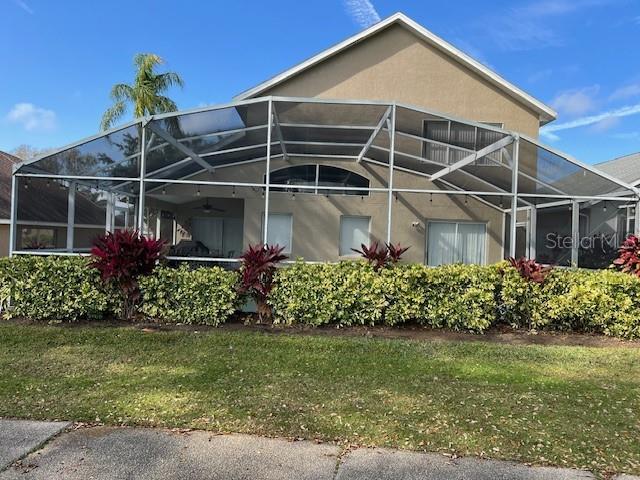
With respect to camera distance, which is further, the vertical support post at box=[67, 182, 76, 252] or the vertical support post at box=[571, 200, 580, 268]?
the vertical support post at box=[67, 182, 76, 252]

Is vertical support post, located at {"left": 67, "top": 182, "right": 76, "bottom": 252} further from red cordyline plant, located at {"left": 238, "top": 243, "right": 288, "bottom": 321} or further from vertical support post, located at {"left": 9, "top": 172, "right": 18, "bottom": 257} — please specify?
red cordyline plant, located at {"left": 238, "top": 243, "right": 288, "bottom": 321}

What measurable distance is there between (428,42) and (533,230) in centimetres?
610

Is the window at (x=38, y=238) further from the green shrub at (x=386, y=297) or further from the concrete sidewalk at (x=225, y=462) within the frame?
the concrete sidewalk at (x=225, y=462)

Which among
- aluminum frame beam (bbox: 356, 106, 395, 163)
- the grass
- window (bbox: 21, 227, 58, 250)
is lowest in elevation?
the grass

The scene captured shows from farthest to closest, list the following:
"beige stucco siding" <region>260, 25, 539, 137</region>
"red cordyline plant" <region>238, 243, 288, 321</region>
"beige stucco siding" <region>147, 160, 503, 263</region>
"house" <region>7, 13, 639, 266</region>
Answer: "beige stucco siding" <region>147, 160, 503, 263</region> < "beige stucco siding" <region>260, 25, 539, 137</region> < "house" <region>7, 13, 639, 266</region> < "red cordyline plant" <region>238, 243, 288, 321</region>

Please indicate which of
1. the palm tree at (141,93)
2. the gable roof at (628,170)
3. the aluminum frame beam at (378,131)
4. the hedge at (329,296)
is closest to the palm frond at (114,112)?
the palm tree at (141,93)

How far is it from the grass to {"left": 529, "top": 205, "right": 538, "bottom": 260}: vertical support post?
5061 mm

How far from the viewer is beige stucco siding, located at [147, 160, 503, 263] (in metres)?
14.5

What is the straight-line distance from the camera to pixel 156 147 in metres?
10.5

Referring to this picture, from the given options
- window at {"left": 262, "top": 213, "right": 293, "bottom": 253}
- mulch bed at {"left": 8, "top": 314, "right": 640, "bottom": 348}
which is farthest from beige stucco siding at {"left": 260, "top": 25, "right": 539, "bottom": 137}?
mulch bed at {"left": 8, "top": 314, "right": 640, "bottom": 348}

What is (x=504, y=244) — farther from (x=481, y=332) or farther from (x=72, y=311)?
(x=72, y=311)

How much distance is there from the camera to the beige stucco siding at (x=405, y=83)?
14.4 metres

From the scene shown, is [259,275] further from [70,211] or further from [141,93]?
[141,93]

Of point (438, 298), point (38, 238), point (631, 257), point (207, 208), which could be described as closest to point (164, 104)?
point (207, 208)
